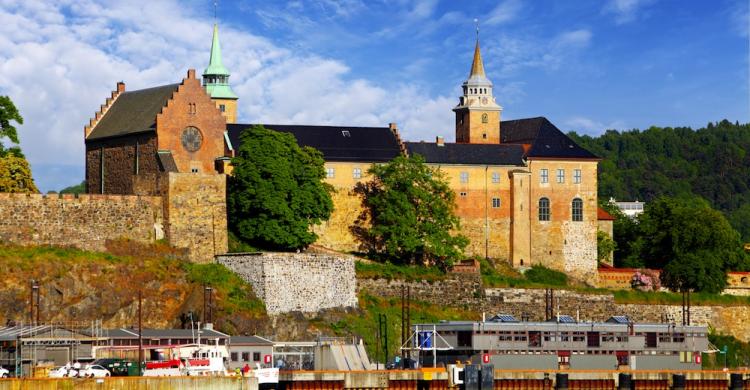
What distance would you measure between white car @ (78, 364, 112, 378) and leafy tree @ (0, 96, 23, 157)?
31.2m

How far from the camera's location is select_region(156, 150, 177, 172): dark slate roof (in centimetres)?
10202

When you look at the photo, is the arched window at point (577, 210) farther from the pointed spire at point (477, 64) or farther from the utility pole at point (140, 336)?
the utility pole at point (140, 336)

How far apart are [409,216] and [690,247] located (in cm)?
2262

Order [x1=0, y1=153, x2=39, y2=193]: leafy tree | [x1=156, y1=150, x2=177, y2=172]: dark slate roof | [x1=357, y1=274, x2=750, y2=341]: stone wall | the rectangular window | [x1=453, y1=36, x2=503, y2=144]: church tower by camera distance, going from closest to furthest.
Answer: [x1=0, y1=153, x2=39, y2=193]: leafy tree, [x1=156, y1=150, x2=177, y2=172]: dark slate roof, [x1=357, y1=274, x2=750, y2=341]: stone wall, the rectangular window, [x1=453, y1=36, x2=503, y2=144]: church tower

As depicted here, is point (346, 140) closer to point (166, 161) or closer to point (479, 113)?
point (479, 113)

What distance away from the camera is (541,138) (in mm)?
118812

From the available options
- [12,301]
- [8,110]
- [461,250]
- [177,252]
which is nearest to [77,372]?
[12,301]

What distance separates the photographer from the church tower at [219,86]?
118875 mm

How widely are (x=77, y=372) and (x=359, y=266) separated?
116 ft

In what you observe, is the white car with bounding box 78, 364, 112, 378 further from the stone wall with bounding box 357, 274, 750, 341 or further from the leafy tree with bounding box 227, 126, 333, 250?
the stone wall with bounding box 357, 274, 750, 341

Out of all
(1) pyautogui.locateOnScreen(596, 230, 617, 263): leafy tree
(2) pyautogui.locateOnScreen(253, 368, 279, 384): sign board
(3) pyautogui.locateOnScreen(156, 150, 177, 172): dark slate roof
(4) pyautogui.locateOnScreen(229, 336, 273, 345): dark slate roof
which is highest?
(3) pyautogui.locateOnScreen(156, 150, 177, 172): dark slate roof

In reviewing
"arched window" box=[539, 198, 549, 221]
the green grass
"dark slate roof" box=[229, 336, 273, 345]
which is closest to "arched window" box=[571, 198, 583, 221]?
"arched window" box=[539, 198, 549, 221]

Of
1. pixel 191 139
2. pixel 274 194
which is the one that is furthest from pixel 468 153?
pixel 191 139

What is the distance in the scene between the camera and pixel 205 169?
106 metres
